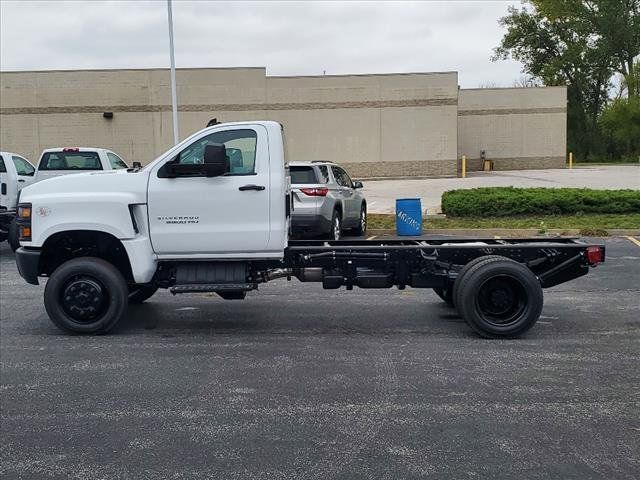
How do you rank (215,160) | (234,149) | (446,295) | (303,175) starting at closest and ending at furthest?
(215,160)
(234,149)
(446,295)
(303,175)

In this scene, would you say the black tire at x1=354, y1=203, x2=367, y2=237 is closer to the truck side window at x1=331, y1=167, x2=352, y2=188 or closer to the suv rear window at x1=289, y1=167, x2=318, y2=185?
the truck side window at x1=331, y1=167, x2=352, y2=188

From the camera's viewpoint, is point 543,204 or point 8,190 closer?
point 8,190

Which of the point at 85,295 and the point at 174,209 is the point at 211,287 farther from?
the point at 85,295

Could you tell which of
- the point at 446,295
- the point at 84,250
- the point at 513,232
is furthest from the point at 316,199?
the point at 84,250

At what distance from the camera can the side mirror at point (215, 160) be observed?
6.96 m

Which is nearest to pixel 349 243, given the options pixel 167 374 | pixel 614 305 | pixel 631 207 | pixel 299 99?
pixel 167 374

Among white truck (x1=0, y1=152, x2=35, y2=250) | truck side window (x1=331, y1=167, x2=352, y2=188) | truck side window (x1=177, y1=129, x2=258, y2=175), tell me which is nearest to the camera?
truck side window (x1=177, y1=129, x2=258, y2=175)

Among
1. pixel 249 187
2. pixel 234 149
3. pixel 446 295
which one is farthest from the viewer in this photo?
pixel 446 295

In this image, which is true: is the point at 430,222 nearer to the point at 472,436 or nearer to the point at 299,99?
the point at 472,436

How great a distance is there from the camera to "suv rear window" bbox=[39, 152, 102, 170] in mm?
17734

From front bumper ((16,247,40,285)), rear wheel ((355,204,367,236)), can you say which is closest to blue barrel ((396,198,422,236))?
rear wheel ((355,204,367,236))

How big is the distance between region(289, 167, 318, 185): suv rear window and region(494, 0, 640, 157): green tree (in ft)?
184

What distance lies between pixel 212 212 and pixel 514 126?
41.1 metres

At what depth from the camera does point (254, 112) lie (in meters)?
37.8
